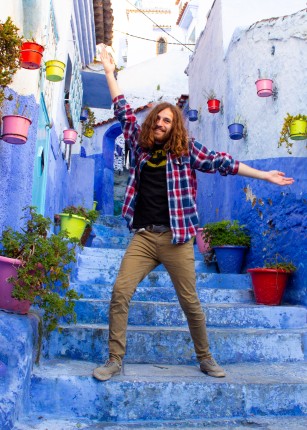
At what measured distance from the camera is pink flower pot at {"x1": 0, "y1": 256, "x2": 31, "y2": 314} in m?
3.17

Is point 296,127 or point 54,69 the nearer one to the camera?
point 296,127

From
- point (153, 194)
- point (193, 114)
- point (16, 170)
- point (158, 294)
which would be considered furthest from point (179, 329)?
point (193, 114)

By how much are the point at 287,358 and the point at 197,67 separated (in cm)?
743

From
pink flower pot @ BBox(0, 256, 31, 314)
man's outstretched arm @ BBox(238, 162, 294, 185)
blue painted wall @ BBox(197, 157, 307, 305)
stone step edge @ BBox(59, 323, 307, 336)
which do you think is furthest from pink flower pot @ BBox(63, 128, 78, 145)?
man's outstretched arm @ BBox(238, 162, 294, 185)

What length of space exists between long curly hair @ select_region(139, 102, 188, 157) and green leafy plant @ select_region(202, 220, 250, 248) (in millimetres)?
3127

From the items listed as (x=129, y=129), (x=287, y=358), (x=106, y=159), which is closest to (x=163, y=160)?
(x=129, y=129)

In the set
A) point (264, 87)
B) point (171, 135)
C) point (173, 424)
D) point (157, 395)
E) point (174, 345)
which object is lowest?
point (173, 424)

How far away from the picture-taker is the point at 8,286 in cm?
317

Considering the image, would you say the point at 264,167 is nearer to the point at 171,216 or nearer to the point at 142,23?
the point at 171,216

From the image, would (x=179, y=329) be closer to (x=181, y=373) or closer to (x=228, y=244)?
(x=181, y=373)

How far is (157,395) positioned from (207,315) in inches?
54.9

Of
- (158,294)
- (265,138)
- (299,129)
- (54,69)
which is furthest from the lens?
(265,138)

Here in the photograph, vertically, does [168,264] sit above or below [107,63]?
below

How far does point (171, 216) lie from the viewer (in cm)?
317
